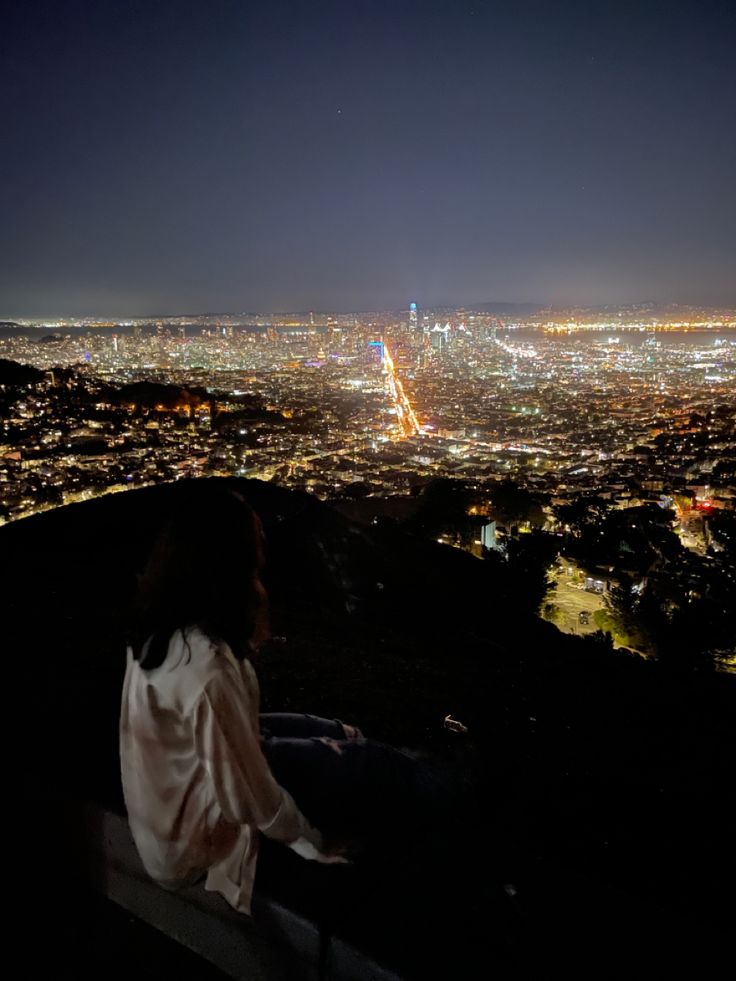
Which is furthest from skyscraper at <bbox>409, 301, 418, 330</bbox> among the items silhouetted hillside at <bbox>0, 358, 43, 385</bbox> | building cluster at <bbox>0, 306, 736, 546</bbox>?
silhouetted hillside at <bbox>0, 358, 43, 385</bbox>

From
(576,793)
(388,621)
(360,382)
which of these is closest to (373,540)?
(388,621)

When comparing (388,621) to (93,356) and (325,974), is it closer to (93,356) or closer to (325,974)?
(325,974)

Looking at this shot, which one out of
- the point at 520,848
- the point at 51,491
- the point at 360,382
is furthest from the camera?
the point at 360,382

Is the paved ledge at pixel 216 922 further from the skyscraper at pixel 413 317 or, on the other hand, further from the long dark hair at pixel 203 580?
the skyscraper at pixel 413 317

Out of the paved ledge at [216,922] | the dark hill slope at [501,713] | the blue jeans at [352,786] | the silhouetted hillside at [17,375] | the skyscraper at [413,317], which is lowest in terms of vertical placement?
the dark hill slope at [501,713]

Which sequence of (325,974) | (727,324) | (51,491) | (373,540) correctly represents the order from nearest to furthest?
(325,974)
(373,540)
(51,491)
(727,324)

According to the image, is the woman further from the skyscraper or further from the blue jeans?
the skyscraper

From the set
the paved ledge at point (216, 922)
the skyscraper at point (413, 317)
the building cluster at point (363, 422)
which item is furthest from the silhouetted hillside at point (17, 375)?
the skyscraper at point (413, 317)

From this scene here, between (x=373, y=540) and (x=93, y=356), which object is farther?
(x=93, y=356)
